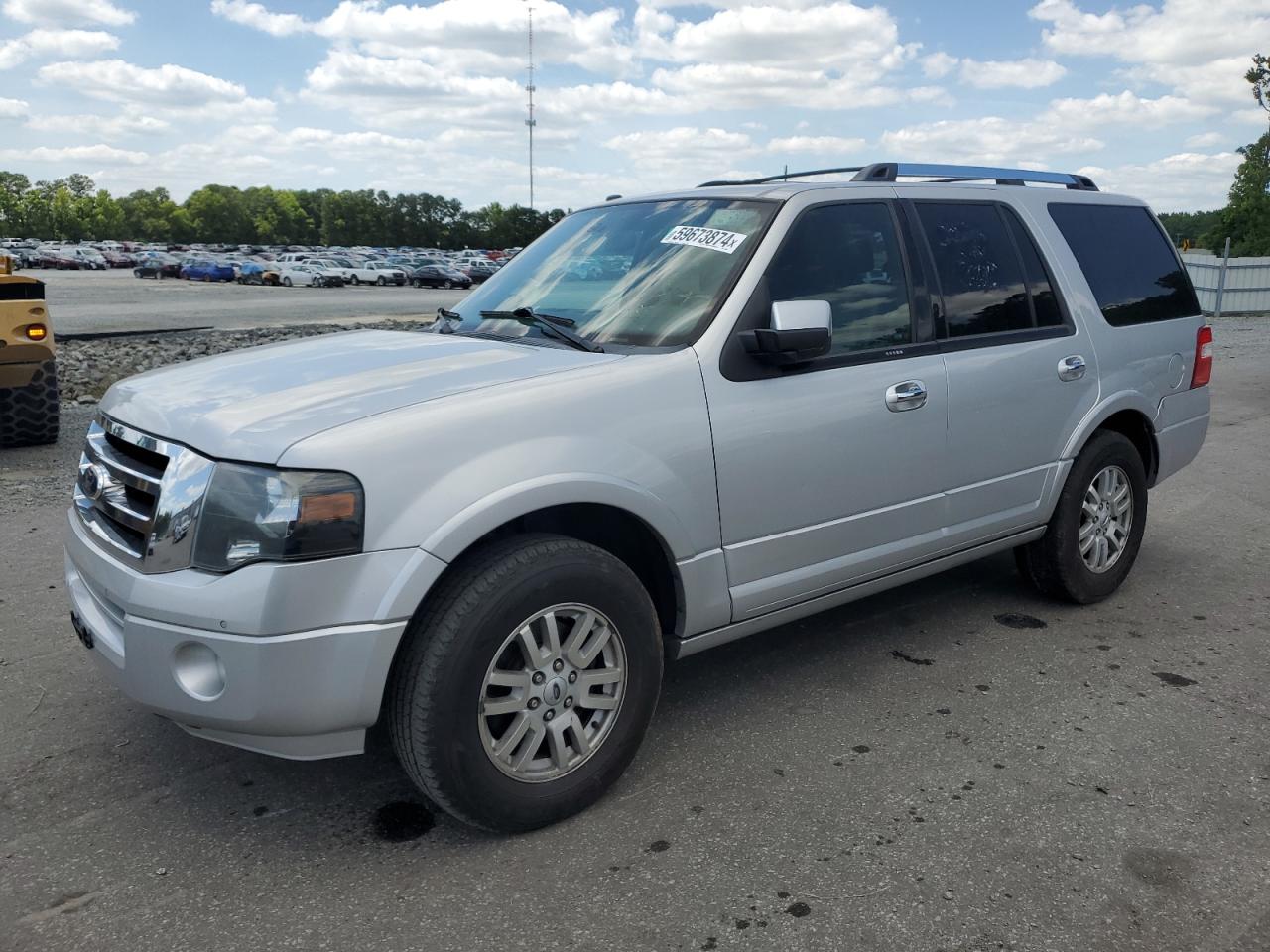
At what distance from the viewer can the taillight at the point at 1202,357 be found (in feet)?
17.6

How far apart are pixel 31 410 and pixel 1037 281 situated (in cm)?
754

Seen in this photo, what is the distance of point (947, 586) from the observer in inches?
213

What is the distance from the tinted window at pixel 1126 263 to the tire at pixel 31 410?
730 centimetres

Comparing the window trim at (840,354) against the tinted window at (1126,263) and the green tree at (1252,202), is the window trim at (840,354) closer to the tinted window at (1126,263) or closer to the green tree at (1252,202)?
the tinted window at (1126,263)

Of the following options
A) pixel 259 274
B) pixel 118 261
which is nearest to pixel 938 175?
pixel 259 274

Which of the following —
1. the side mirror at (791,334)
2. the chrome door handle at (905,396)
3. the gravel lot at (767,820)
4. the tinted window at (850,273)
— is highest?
the tinted window at (850,273)

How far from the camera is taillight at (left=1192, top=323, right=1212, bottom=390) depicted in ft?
17.6

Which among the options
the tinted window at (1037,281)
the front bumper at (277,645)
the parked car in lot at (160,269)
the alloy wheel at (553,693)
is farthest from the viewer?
the parked car in lot at (160,269)

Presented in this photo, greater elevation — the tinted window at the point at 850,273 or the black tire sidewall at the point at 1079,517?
the tinted window at the point at 850,273

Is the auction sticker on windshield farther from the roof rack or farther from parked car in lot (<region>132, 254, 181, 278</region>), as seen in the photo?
parked car in lot (<region>132, 254, 181, 278</region>)

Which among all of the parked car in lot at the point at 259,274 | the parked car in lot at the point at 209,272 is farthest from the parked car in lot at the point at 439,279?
the parked car in lot at the point at 209,272

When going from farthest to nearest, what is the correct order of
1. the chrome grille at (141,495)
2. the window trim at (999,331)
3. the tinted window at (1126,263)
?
1. the tinted window at (1126,263)
2. the window trim at (999,331)
3. the chrome grille at (141,495)

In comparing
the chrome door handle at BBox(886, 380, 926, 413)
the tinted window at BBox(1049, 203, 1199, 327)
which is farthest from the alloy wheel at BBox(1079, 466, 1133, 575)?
the chrome door handle at BBox(886, 380, 926, 413)

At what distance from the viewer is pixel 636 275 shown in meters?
3.77
